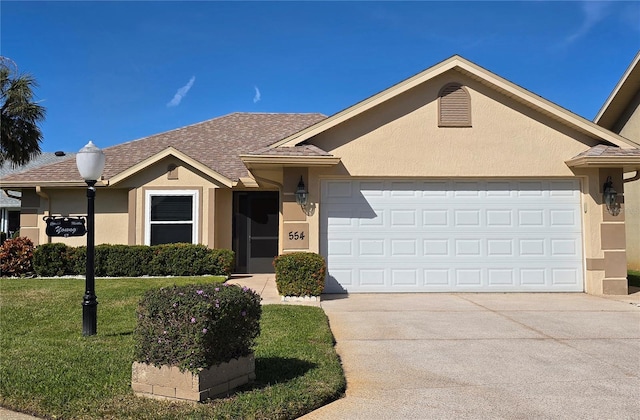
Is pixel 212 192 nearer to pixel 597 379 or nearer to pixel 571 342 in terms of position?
pixel 571 342

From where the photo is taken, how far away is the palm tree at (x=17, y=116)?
55.5 feet

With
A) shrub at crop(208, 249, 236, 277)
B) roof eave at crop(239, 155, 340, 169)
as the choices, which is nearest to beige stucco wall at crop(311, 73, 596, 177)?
roof eave at crop(239, 155, 340, 169)

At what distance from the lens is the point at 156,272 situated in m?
13.5

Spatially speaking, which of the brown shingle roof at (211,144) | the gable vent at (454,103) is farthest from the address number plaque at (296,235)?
the brown shingle roof at (211,144)

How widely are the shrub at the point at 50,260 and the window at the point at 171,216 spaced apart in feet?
7.27

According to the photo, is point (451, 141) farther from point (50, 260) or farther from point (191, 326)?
point (50, 260)

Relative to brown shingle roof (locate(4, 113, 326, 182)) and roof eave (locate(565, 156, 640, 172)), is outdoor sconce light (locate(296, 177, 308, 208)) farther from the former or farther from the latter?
roof eave (locate(565, 156, 640, 172))

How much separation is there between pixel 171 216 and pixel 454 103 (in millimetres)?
8664

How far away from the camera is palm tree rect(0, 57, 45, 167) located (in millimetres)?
16906

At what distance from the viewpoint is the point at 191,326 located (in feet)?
13.3

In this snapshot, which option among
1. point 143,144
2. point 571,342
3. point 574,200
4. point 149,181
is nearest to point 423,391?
point 571,342

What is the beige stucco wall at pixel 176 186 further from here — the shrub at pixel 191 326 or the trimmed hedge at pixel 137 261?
the shrub at pixel 191 326

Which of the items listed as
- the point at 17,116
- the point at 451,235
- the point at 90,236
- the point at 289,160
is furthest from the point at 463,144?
the point at 17,116

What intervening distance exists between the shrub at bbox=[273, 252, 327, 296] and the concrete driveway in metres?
0.45
